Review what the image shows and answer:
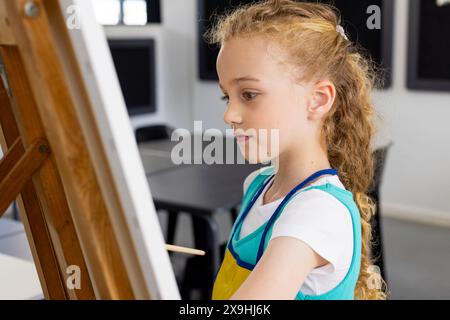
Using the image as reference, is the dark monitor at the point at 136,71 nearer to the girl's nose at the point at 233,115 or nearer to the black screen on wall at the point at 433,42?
the black screen on wall at the point at 433,42

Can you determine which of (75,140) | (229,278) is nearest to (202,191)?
(229,278)

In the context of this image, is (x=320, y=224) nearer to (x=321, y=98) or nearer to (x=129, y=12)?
(x=321, y=98)

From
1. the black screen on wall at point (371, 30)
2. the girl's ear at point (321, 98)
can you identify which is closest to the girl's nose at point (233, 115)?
the girl's ear at point (321, 98)

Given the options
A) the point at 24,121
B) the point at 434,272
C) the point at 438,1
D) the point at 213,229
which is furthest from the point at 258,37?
the point at 438,1

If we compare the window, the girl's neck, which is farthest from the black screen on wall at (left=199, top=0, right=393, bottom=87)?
the girl's neck

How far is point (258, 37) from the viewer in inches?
34.3

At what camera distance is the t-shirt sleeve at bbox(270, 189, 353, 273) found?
2.47ft

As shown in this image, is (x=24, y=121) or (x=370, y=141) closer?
(x=24, y=121)

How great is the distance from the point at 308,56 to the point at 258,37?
0.09 meters

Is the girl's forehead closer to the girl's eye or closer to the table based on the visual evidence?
the girl's eye

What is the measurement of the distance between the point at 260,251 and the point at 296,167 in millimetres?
143

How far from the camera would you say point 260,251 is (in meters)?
0.90

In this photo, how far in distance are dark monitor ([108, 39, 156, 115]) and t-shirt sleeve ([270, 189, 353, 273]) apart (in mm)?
4209
